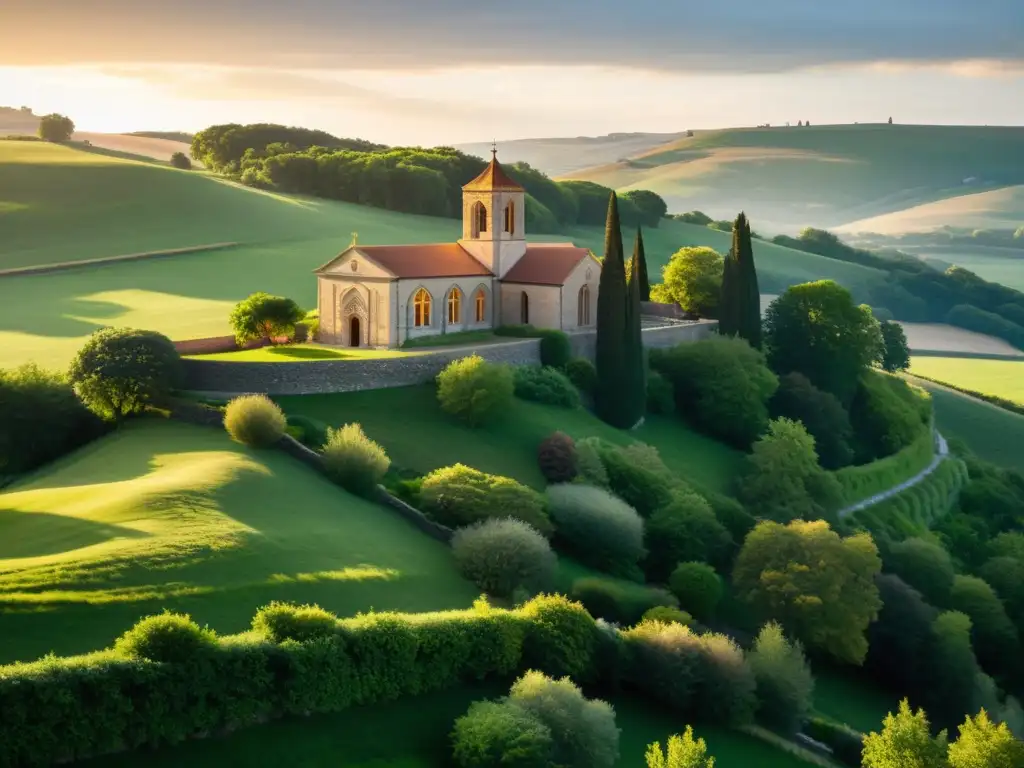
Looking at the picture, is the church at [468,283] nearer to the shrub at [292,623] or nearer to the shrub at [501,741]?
the shrub at [292,623]

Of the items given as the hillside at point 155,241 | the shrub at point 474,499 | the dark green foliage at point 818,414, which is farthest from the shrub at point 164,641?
the dark green foliage at point 818,414

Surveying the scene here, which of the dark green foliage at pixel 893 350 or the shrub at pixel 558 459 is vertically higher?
the shrub at pixel 558 459

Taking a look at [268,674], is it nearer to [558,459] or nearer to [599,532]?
[599,532]

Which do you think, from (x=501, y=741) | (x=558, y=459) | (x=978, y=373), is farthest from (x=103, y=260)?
(x=501, y=741)

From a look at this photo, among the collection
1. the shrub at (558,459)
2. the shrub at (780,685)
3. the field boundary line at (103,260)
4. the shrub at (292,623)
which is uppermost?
the field boundary line at (103,260)

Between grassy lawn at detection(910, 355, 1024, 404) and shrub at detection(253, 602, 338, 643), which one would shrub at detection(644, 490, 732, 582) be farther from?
grassy lawn at detection(910, 355, 1024, 404)

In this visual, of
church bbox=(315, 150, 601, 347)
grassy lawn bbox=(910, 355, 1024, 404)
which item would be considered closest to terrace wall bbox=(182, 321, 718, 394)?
church bbox=(315, 150, 601, 347)
